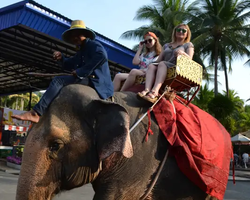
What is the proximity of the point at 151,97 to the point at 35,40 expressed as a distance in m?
9.18

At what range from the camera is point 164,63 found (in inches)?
119

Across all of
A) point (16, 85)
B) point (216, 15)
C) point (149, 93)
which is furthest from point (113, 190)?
point (216, 15)

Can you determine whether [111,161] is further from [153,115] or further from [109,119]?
[153,115]

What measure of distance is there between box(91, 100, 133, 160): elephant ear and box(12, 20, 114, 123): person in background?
0.74 feet

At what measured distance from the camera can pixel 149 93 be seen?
2.79 metres

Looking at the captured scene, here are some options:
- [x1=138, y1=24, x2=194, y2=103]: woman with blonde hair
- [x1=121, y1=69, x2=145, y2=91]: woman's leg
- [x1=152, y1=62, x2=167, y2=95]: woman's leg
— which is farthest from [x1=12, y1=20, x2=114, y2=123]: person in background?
[x1=121, y1=69, x2=145, y2=91]: woman's leg

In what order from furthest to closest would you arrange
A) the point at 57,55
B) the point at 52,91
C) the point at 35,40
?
the point at 35,40
the point at 57,55
the point at 52,91

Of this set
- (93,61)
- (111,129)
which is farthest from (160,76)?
(111,129)

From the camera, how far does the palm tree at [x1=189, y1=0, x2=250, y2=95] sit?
67.6ft

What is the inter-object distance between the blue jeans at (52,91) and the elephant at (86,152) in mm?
44

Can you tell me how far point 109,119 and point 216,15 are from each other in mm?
21017

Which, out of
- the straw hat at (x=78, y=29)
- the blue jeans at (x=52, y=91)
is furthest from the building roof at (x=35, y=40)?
the blue jeans at (x=52, y=91)

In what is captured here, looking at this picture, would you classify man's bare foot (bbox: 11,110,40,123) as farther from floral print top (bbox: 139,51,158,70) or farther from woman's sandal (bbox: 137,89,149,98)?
floral print top (bbox: 139,51,158,70)

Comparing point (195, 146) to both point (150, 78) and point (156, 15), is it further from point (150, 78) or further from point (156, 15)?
point (156, 15)
